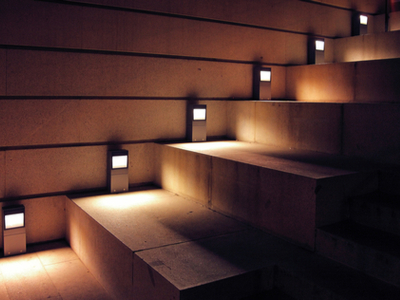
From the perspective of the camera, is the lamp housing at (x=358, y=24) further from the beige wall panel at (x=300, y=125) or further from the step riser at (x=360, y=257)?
the step riser at (x=360, y=257)

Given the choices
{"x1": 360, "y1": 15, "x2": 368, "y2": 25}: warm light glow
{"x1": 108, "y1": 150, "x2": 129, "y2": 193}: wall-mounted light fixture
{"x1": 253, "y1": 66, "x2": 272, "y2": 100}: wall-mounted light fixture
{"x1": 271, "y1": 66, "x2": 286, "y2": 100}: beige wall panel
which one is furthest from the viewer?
{"x1": 360, "y1": 15, "x2": 368, "y2": 25}: warm light glow

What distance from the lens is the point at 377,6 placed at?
27.0 ft

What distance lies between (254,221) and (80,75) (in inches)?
124

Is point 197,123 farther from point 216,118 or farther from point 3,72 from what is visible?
point 3,72

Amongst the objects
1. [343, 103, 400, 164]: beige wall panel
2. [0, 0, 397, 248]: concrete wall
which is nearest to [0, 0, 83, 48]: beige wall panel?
[0, 0, 397, 248]: concrete wall

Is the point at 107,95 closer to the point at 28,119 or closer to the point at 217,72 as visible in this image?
the point at 28,119

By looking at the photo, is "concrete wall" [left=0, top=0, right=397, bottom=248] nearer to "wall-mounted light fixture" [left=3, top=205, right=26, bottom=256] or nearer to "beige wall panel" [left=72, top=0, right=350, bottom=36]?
"beige wall panel" [left=72, top=0, right=350, bottom=36]

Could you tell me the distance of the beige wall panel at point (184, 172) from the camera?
475cm

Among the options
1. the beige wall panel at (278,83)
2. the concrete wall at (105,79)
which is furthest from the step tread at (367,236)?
the beige wall panel at (278,83)

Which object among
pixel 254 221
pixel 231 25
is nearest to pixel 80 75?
pixel 231 25

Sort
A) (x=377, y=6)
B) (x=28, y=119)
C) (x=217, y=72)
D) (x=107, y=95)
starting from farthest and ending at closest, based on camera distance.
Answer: (x=377, y=6), (x=217, y=72), (x=107, y=95), (x=28, y=119)

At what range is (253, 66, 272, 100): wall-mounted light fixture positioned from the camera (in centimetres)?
673

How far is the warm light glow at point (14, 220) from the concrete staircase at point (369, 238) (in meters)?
3.65

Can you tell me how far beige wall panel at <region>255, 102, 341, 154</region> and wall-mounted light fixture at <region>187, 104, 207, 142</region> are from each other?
0.86 meters
